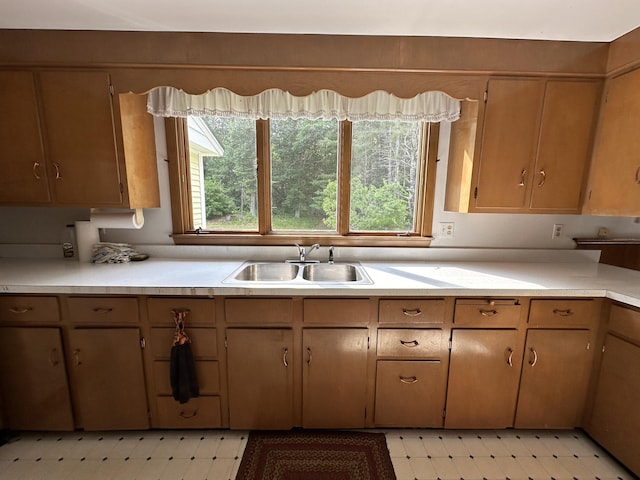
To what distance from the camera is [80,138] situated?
173 centimetres

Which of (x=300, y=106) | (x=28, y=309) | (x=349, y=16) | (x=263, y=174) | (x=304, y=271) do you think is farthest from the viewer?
(x=263, y=174)

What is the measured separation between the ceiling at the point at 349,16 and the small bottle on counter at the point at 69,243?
1182mm

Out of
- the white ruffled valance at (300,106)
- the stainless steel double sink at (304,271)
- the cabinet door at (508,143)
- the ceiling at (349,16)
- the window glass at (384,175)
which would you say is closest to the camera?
the ceiling at (349,16)

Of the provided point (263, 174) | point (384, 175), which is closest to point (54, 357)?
point (263, 174)

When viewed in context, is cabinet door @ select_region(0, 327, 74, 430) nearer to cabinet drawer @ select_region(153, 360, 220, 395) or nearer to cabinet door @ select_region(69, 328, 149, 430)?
cabinet door @ select_region(69, 328, 149, 430)

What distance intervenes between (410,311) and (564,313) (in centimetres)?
85

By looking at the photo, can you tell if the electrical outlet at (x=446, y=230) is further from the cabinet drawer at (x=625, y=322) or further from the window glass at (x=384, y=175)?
the cabinet drawer at (x=625, y=322)

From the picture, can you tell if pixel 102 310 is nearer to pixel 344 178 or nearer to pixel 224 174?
pixel 224 174

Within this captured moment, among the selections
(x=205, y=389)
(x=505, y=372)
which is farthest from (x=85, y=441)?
(x=505, y=372)

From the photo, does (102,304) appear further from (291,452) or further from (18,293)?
(291,452)

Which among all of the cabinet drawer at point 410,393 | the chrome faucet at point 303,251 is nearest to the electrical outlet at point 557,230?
the cabinet drawer at point 410,393

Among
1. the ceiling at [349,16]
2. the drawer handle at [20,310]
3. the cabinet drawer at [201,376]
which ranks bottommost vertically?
the cabinet drawer at [201,376]

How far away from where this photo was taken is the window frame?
2090 millimetres

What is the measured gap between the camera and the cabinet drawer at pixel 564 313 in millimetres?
1609
